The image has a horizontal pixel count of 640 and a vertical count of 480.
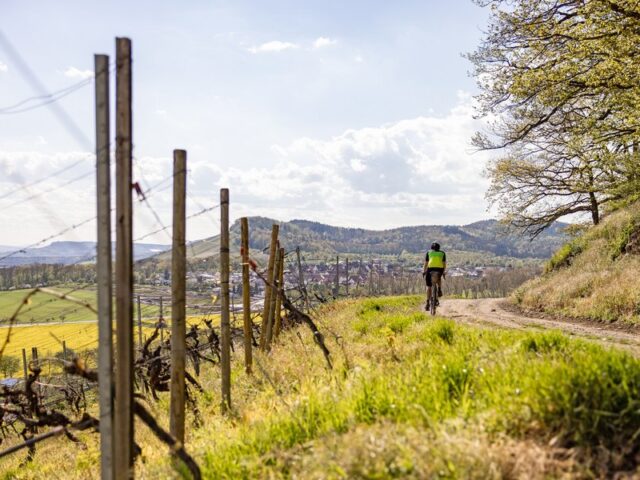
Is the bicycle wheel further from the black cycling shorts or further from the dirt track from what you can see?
the dirt track

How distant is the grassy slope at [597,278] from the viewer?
1433cm

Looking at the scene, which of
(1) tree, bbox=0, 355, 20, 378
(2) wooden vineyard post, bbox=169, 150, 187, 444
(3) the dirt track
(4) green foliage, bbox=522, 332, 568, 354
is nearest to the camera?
(4) green foliage, bbox=522, 332, 568, 354

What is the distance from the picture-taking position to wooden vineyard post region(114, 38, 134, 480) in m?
4.55

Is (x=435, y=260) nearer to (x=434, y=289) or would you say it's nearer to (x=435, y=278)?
(x=435, y=278)

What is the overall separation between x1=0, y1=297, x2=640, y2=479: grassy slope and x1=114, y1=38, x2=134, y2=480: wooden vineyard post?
0.86 metres

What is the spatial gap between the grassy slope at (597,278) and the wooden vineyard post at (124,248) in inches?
499

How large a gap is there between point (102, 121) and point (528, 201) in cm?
2758

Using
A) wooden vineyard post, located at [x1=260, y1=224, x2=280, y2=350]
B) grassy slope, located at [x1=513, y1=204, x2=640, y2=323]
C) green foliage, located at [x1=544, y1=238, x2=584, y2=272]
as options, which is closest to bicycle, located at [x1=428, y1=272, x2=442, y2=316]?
grassy slope, located at [x1=513, y1=204, x2=640, y2=323]

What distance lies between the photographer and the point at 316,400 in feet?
17.4

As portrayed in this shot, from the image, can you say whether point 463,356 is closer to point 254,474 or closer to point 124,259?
point 254,474

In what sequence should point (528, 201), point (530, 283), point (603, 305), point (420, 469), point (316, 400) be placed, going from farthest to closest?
point (528, 201)
point (530, 283)
point (603, 305)
point (316, 400)
point (420, 469)

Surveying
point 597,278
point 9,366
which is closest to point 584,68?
point 597,278

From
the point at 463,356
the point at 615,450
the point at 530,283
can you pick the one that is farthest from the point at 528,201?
the point at 615,450

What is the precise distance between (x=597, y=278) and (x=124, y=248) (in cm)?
1634
